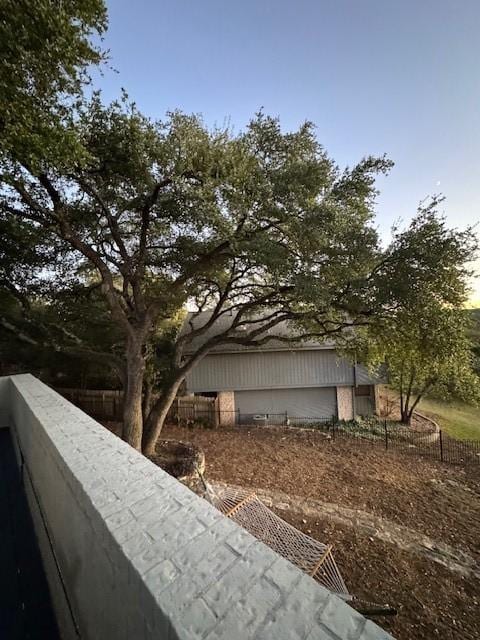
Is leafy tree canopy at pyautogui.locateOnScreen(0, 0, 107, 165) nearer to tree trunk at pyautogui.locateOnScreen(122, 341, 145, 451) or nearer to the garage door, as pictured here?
tree trunk at pyautogui.locateOnScreen(122, 341, 145, 451)

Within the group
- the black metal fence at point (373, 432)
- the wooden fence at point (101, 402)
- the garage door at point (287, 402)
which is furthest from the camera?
the garage door at point (287, 402)

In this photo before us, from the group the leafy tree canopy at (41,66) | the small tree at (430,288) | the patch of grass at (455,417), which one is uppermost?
the leafy tree canopy at (41,66)

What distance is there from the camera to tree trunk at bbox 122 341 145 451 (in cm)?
845

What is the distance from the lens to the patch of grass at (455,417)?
1606 centimetres

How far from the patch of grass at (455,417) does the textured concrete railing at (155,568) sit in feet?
59.2

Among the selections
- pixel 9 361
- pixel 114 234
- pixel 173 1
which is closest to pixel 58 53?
pixel 173 1

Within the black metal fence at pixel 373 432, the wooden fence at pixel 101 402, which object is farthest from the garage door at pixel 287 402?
the wooden fence at pixel 101 402

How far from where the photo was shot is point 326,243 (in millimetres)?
7113

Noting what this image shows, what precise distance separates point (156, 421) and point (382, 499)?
6254mm

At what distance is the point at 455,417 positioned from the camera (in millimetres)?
18844

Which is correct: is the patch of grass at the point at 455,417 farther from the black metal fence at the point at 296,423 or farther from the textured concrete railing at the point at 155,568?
the textured concrete railing at the point at 155,568

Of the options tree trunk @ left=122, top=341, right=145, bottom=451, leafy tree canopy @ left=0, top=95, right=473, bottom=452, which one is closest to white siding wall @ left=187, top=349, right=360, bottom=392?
leafy tree canopy @ left=0, top=95, right=473, bottom=452

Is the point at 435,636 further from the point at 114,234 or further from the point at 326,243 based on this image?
the point at 114,234

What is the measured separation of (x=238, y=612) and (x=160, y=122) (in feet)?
25.6
